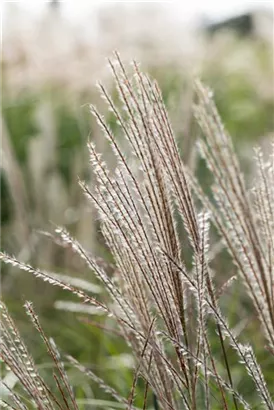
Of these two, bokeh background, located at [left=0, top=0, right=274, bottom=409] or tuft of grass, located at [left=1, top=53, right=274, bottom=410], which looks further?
bokeh background, located at [left=0, top=0, right=274, bottom=409]

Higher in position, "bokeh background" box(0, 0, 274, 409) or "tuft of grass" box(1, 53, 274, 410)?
"bokeh background" box(0, 0, 274, 409)

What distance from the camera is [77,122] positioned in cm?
381

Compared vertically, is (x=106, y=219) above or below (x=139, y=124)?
below

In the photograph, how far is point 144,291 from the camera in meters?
0.92

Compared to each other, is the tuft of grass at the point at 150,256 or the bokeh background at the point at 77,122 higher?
the bokeh background at the point at 77,122

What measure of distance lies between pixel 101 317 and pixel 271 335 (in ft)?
4.00

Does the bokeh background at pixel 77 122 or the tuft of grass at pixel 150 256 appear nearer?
the tuft of grass at pixel 150 256

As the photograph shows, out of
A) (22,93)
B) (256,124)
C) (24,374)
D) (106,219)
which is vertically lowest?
(24,374)

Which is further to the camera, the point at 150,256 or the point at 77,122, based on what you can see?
the point at 77,122

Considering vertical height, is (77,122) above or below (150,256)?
above

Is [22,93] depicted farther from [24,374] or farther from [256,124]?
[24,374]

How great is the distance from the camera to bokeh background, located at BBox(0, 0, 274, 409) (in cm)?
206

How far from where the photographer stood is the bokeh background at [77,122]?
2.06 m

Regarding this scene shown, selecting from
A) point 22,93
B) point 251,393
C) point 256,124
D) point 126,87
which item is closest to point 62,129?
point 22,93
